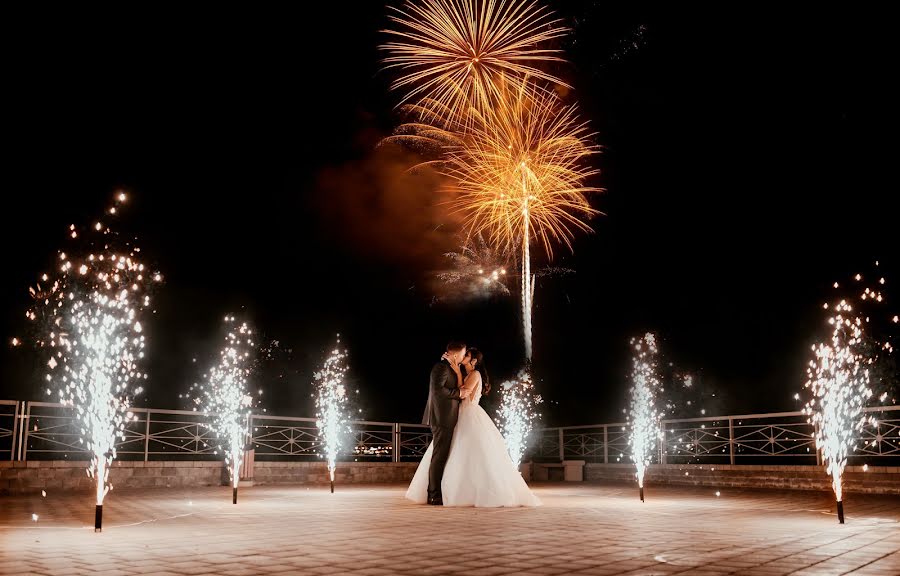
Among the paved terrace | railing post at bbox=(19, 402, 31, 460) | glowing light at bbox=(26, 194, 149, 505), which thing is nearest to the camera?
the paved terrace

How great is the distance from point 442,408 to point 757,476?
7717mm

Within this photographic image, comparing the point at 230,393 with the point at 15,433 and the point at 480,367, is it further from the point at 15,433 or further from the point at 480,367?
the point at 480,367

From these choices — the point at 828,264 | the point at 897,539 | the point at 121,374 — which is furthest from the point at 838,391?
the point at 828,264

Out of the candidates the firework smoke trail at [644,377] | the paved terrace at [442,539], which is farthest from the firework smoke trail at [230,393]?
the firework smoke trail at [644,377]

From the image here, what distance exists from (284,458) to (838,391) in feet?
71.2

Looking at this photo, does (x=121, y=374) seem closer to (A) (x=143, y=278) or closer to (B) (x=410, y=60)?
(A) (x=143, y=278)

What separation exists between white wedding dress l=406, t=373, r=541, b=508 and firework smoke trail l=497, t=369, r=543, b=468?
1093 centimetres

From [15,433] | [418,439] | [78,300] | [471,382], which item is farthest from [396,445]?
[471,382]

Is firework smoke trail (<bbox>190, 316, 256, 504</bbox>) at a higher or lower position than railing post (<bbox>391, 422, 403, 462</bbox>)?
higher

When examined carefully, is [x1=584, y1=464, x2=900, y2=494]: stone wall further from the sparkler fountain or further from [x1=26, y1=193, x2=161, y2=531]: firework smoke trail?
[x1=26, y1=193, x2=161, y2=531]: firework smoke trail

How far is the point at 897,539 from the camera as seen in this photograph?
6.23 metres

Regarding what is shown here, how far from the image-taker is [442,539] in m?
6.04

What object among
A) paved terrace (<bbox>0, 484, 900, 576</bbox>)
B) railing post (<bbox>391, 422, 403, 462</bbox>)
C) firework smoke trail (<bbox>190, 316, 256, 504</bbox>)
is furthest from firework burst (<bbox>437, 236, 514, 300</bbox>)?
paved terrace (<bbox>0, 484, 900, 576</bbox>)

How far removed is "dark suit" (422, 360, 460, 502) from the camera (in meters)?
9.64
